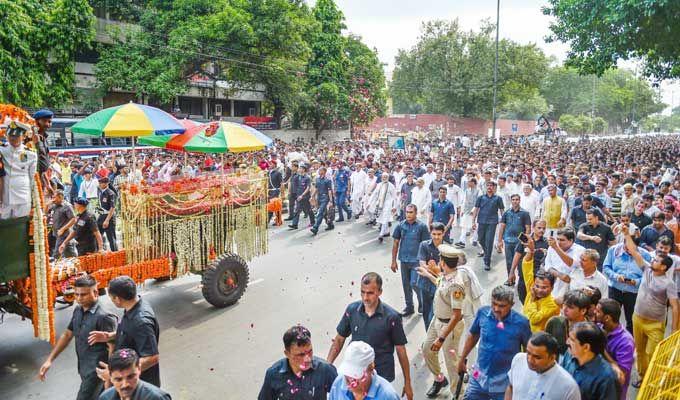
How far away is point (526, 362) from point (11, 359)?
18.6ft

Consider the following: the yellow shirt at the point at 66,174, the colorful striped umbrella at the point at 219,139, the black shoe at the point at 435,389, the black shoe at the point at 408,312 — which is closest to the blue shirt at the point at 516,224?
the black shoe at the point at 408,312

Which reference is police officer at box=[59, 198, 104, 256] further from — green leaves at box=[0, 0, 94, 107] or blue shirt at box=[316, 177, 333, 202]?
green leaves at box=[0, 0, 94, 107]

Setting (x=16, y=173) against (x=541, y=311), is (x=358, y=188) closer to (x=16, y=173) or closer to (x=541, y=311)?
(x=541, y=311)

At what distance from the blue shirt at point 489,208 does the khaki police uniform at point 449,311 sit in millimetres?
4870

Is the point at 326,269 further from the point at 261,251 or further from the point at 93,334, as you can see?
the point at 93,334

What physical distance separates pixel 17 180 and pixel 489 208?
7450 millimetres

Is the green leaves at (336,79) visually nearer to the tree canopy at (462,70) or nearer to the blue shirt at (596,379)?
the tree canopy at (462,70)

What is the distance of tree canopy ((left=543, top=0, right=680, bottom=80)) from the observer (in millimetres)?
14258

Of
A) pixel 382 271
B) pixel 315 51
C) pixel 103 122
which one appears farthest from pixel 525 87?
pixel 103 122

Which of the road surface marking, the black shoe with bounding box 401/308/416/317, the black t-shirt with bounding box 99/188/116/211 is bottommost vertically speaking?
the black shoe with bounding box 401/308/416/317

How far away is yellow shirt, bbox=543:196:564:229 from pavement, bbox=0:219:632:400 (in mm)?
1201

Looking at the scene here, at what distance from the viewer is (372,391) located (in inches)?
130

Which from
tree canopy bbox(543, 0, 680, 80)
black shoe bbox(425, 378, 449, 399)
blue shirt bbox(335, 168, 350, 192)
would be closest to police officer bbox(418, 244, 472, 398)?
black shoe bbox(425, 378, 449, 399)

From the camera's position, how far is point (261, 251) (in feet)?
28.6
